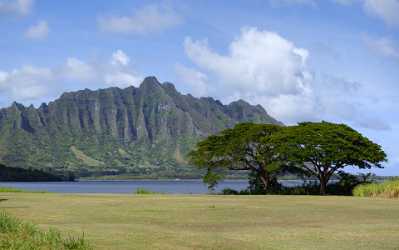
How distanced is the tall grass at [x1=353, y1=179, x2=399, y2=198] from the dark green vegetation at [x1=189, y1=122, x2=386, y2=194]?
13.0 ft

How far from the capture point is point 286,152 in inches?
1948

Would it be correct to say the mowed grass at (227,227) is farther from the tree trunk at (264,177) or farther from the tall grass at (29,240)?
the tree trunk at (264,177)

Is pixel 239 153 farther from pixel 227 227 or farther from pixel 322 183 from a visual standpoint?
pixel 227 227

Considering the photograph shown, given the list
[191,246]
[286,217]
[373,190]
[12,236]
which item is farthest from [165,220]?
[373,190]

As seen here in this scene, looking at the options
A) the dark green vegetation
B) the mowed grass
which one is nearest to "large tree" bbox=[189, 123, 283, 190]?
the dark green vegetation

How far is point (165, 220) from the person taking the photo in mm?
21062

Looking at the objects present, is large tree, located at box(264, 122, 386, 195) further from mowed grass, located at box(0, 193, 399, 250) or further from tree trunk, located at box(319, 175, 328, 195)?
mowed grass, located at box(0, 193, 399, 250)

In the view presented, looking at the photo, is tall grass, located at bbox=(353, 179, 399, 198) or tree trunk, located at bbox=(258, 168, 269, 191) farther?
tree trunk, located at bbox=(258, 168, 269, 191)

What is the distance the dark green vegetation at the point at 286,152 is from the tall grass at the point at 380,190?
396 cm

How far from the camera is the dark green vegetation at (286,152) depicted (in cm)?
4947

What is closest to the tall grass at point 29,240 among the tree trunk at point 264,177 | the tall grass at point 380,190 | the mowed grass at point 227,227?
the mowed grass at point 227,227

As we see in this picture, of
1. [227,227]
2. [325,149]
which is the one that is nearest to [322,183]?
[325,149]

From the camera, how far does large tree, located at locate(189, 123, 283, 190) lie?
5297 cm

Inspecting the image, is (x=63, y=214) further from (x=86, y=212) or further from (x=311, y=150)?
(x=311, y=150)
